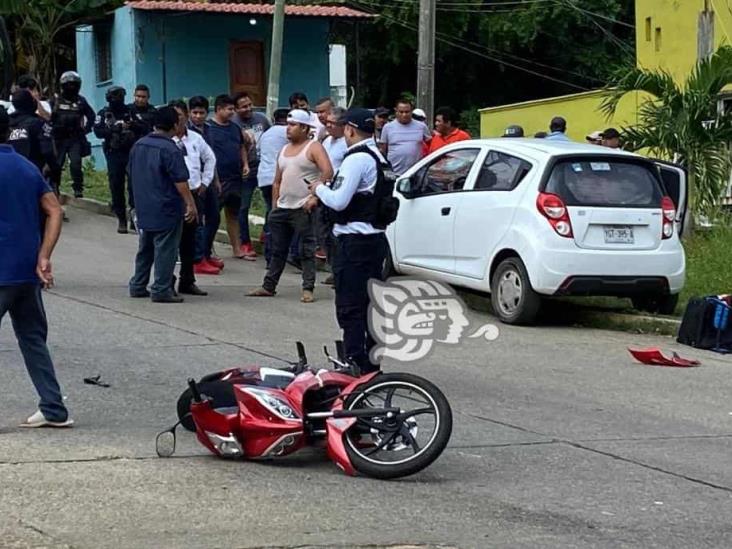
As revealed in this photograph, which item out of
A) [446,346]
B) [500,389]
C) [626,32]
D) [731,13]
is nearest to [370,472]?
[500,389]

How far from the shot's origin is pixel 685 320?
40.5ft

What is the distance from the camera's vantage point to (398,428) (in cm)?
714

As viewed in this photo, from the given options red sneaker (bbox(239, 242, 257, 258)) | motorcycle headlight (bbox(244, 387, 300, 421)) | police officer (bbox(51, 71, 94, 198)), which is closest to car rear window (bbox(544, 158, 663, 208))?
red sneaker (bbox(239, 242, 257, 258))

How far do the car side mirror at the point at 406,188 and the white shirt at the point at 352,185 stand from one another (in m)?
5.41

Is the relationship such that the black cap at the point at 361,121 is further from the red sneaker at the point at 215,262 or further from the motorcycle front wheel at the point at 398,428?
the red sneaker at the point at 215,262

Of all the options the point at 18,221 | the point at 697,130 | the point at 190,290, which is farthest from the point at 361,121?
the point at 697,130

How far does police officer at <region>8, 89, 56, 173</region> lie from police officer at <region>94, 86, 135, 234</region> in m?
1.46

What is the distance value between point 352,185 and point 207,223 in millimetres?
7000

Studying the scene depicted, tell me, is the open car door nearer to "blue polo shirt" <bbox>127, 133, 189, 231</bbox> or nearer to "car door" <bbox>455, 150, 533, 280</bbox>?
"car door" <bbox>455, 150, 533, 280</bbox>

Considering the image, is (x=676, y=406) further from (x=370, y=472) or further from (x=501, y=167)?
(x=501, y=167)

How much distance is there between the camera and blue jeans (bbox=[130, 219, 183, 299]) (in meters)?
13.2

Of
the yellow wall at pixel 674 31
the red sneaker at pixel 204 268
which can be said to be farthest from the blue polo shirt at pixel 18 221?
the yellow wall at pixel 674 31

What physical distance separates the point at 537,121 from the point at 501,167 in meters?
16.7

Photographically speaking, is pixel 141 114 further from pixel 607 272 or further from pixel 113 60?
pixel 113 60
